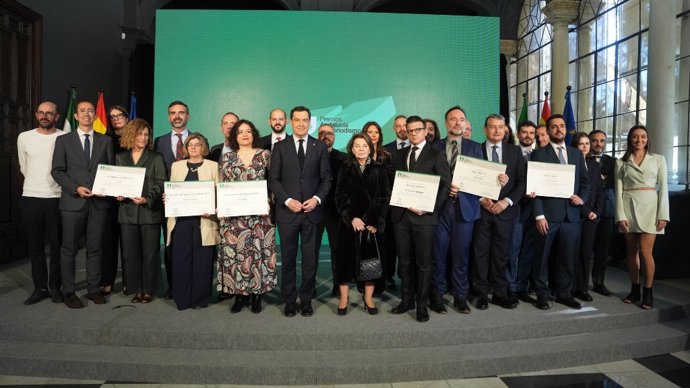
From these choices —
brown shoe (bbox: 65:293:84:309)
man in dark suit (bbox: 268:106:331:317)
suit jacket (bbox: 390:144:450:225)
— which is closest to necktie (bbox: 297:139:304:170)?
man in dark suit (bbox: 268:106:331:317)

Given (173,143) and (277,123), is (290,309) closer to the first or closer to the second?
(277,123)

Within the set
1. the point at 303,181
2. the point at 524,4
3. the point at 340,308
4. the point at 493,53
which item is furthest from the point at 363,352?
the point at 524,4

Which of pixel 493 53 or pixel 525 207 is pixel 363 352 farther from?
pixel 493 53

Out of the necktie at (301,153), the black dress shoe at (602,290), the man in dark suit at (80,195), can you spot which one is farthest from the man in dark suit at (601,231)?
the man in dark suit at (80,195)

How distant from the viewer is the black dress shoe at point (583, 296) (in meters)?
3.97

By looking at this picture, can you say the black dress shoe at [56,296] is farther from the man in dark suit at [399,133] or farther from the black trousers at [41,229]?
the man in dark suit at [399,133]

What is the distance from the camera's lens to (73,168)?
11.8 feet

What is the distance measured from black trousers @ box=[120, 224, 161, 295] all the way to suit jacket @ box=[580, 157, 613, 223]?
3481mm

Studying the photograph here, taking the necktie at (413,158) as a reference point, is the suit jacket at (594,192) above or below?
below

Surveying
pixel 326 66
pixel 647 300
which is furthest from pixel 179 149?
pixel 647 300

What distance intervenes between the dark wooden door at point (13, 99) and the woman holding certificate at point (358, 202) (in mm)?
4460

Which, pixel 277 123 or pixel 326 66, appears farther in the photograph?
pixel 326 66

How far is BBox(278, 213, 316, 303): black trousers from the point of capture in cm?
345

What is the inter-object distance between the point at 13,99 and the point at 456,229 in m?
5.58
